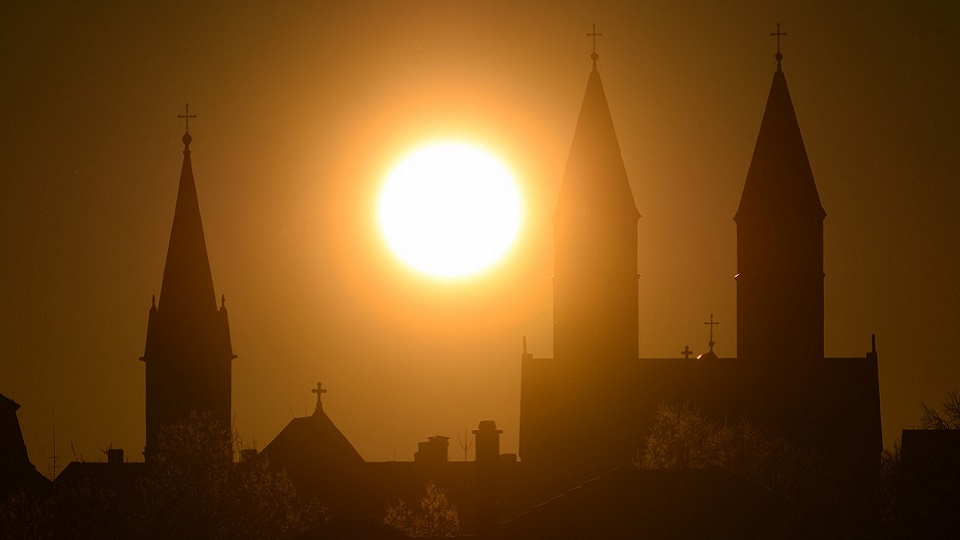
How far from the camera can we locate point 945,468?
67.0 m

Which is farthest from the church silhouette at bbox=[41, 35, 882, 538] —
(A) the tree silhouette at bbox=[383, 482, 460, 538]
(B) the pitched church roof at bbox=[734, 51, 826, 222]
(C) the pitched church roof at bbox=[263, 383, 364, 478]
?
(C) the pitched church roof at bbox=[263, 383, 364, 478]

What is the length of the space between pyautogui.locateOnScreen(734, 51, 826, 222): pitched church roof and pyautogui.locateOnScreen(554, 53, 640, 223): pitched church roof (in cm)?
468

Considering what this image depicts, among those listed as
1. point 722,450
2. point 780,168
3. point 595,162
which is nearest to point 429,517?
point 722,450

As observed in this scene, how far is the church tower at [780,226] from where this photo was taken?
83.7 meters

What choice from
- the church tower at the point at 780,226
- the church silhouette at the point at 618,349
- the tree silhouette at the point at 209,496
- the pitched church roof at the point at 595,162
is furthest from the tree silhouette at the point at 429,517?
the church tower at the point at 780,226

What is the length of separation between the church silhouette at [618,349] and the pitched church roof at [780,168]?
49mm

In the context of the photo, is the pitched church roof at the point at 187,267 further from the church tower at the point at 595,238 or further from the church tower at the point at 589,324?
the church tower at the point at 595,238

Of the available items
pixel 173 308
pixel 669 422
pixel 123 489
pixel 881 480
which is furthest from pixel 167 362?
pixel 881 480

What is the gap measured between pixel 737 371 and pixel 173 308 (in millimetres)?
20870

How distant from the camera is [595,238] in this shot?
8462 centimetres

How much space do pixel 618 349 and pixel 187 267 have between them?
647 inches

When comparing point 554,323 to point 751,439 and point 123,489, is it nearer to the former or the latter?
point 751,439

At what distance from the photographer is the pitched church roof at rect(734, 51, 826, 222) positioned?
275 feet

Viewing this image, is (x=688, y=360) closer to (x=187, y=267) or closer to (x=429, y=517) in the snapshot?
(x=429, y=517)
